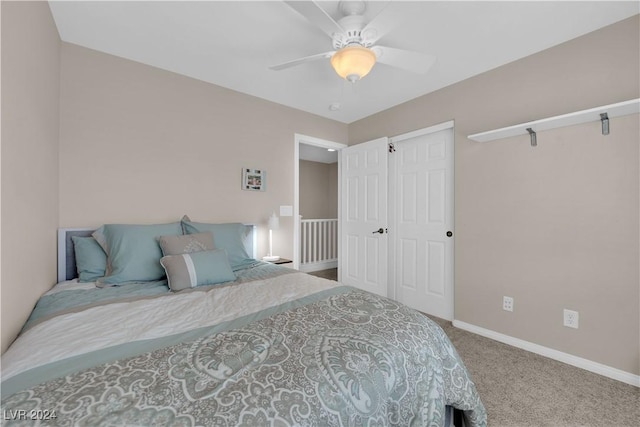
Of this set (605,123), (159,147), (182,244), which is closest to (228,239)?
(182,244)

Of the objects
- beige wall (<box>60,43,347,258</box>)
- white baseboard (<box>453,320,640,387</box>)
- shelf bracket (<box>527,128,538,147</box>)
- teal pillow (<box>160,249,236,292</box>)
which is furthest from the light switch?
shelf bracket (<box>527,128,538,147</box>)

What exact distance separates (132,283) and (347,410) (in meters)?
1.62

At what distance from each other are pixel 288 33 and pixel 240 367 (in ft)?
6.94

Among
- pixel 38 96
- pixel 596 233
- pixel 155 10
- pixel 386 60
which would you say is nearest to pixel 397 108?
pixel 386 60

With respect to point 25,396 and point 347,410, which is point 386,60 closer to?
point 347,410

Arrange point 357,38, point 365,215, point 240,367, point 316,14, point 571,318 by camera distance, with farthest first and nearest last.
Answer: point 365,215 < point 571,318 < point 357,38 < point 316,14 < point 240,367

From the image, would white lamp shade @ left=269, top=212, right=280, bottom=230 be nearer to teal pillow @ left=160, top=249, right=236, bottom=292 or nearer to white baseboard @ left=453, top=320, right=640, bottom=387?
teal pillow @ left=160, top=249, right=236, bottom=292

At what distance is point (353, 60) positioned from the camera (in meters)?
1.59

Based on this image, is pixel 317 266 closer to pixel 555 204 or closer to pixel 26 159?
pixel 555 204

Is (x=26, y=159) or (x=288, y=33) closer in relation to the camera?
(x=26, y=159)

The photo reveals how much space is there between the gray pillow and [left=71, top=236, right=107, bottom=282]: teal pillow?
415 mm

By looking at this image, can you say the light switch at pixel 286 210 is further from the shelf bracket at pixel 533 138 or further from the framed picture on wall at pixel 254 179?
the shelf bracket at pixel 533 138

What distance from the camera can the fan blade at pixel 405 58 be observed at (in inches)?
66.8

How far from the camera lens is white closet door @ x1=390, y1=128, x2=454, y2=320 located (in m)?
2.91
